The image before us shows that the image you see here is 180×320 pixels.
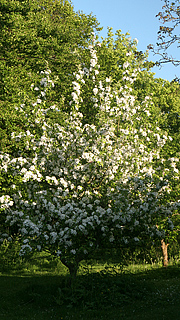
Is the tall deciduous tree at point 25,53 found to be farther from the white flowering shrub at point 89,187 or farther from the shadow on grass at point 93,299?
the shadow on grass at point 93,299

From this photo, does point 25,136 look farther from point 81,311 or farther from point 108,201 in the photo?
point 81,311

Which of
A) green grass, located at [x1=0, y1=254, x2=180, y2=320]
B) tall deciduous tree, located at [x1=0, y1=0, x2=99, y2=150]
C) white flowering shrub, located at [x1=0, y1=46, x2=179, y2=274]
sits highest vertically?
tall deciduous tree, located at [x1=0, y1=0, x2=99, y2=150]

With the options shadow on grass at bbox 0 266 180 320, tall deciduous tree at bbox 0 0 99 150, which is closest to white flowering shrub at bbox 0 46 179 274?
shadow on grass at bbox 0 266 180 320

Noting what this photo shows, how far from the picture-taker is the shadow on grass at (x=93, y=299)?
9.42 m

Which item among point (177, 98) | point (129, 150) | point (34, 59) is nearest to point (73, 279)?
point (129, 150)

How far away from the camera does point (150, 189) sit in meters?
11.4

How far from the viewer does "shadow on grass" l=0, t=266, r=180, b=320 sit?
942 cm

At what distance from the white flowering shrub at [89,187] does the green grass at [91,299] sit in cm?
91

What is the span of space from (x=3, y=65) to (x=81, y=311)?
12.8 m

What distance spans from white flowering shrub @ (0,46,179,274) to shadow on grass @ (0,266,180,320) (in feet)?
3.00

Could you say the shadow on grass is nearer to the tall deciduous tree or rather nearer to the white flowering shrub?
the white flowering shrub

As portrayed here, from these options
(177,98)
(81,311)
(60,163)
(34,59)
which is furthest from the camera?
(177,98)

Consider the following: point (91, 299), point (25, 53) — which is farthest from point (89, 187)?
point (25, 53)

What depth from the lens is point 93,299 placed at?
1047 cm
